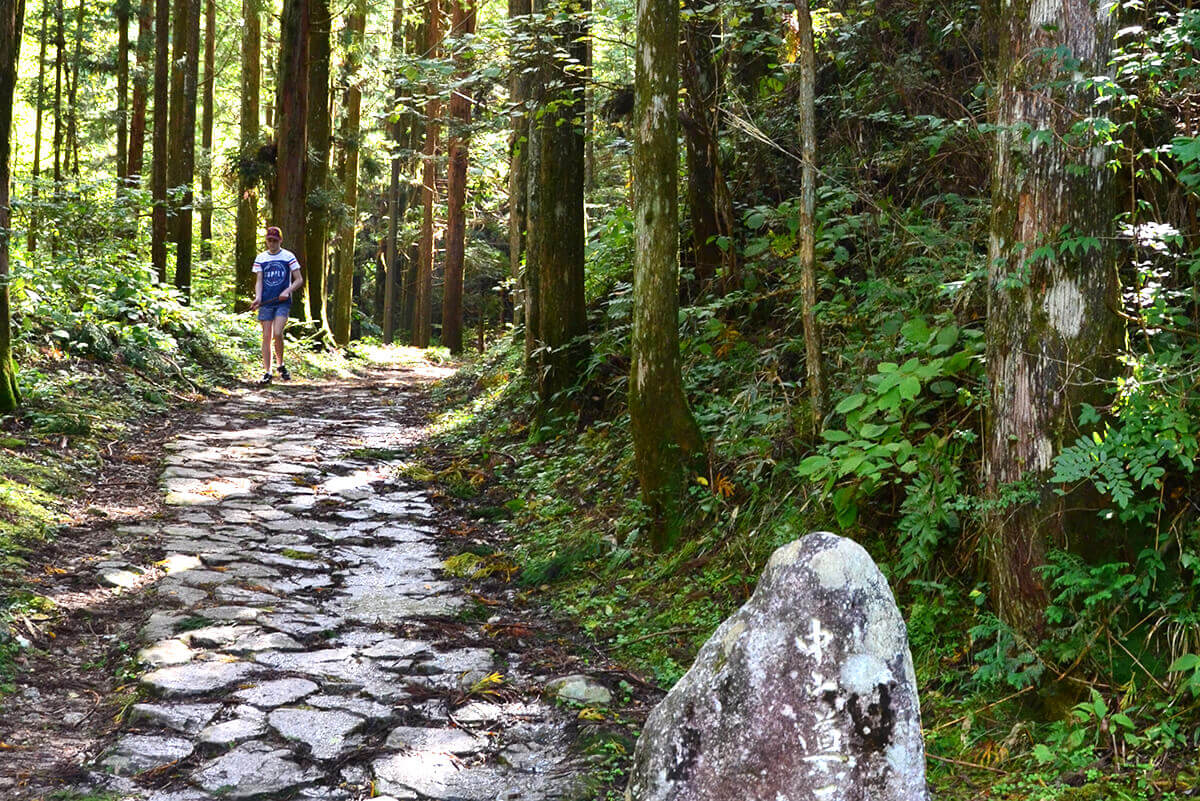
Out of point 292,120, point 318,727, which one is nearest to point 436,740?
point 318,727

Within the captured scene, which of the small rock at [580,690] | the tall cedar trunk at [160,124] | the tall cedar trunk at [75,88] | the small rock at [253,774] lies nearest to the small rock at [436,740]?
the small rock at [253,774]

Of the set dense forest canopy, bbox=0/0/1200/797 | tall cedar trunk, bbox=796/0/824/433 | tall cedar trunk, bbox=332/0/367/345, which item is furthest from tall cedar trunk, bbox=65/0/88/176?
tall cedar trunk, bbox=796/0/824/433

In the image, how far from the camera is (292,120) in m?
18.0

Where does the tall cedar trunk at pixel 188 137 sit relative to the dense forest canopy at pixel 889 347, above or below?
above

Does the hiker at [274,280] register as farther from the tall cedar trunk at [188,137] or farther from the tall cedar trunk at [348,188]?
the tall cedar trunk at [348,188]

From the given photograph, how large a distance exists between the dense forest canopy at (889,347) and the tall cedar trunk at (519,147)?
0.40 ft

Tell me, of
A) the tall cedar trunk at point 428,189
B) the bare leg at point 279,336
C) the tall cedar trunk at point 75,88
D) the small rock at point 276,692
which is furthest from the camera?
the tall cedar trunk at point 428,189

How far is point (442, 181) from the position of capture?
1323 inches

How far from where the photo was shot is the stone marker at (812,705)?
266cm

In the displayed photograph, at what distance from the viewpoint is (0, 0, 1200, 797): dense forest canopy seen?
418 cm

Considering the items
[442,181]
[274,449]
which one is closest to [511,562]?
[274,449]

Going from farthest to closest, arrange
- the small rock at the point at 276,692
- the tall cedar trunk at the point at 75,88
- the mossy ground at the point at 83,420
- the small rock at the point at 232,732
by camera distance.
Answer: the tall cedar trunk at the point at 75,88, the mossy ground at the point at 83,420, the small rock at the point at 276,692, the small rock at the point at 232,732

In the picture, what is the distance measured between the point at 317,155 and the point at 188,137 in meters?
2.41

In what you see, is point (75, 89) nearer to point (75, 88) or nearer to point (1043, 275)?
point (75, 88)
